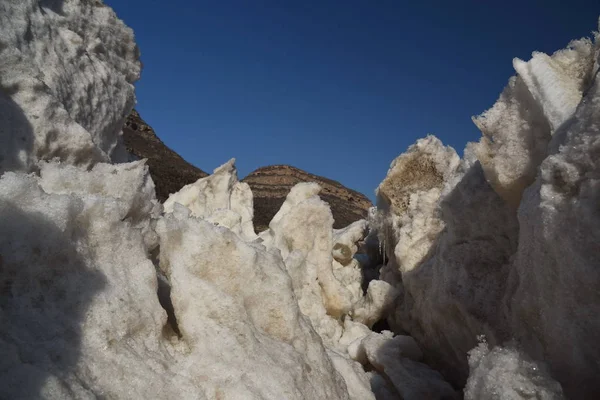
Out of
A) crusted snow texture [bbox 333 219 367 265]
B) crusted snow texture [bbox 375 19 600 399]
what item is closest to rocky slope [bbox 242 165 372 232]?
crusted snow texture [bbox 333 219 367 265]

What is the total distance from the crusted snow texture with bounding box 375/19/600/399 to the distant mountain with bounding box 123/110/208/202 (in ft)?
31.6

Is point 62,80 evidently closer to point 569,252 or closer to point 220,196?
point 569,252

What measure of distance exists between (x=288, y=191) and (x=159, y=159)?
4653 millimetres

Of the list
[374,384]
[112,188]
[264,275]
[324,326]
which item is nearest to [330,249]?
[324,326]

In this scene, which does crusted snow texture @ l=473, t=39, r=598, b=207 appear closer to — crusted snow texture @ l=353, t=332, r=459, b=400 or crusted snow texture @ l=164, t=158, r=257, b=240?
crusted snow texture @ l=353, t=332, r=459, b=400

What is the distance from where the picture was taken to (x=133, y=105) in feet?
14.4

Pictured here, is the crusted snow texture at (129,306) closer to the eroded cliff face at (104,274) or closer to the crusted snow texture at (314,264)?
the eroded cliff face at (104,274)

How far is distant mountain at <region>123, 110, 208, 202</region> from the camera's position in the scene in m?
13.7

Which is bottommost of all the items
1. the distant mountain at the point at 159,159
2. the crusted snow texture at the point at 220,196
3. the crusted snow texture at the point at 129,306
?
the crusted snow texture at the point at 129,306

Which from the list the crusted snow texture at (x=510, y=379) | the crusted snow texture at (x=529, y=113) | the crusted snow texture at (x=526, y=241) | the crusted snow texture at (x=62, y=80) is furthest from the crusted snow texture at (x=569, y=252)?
the crusted snow texture at (x=62, y=80)

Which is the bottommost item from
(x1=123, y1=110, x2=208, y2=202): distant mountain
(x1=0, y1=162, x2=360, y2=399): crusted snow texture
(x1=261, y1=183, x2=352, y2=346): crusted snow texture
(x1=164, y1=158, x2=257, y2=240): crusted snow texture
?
(x1=0, y1=162, x2=360, y2=399): crusted snow texture

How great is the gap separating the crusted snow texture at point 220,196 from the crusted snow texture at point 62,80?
3714mm

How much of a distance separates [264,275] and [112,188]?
0.88 meters

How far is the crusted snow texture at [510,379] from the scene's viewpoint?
2.06 metres
